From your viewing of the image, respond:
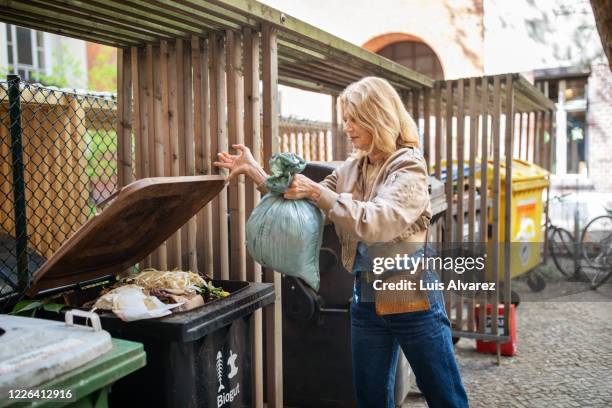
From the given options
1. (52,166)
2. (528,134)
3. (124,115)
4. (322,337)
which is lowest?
(322,337)

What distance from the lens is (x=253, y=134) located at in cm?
322

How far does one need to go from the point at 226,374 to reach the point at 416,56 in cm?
1205

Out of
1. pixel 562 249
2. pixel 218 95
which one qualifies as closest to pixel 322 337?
pixel 218 95

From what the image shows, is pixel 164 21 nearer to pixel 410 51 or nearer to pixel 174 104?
pixel 174 104

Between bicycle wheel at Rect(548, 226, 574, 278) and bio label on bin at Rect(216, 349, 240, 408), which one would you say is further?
bicycle wheel at Rect(548, 226, 574, 278)

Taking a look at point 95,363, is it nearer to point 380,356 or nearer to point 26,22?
point 380,356

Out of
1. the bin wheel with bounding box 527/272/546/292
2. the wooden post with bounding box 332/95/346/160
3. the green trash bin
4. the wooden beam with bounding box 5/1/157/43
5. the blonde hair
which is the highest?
the wooden beam with bounding box 5/1/157/43

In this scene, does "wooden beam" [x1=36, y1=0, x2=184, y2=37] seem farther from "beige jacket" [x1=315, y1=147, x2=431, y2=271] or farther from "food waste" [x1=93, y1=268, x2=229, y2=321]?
"beige jacket" [x1=315, y1=147, x2=431, y2=271]

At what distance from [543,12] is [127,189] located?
37.3 feet

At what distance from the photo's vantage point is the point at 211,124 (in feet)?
10.5

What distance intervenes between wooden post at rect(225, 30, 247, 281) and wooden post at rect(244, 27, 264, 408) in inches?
1.4

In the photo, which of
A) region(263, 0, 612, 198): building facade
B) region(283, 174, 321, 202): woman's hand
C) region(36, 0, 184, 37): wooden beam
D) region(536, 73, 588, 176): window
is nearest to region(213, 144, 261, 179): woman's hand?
region(283, 174, 321, 202): woman's hand

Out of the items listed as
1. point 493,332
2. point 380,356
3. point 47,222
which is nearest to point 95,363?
point 380,356

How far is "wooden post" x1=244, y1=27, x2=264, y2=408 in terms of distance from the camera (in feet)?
10.4
